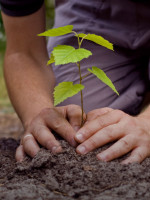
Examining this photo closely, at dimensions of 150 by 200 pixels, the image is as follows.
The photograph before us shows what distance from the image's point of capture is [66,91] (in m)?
1.46

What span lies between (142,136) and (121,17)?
1.27 m

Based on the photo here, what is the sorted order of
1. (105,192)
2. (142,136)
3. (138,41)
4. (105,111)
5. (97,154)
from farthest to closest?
(138,41), (105,111), (142,136), (97,154), (105,192)

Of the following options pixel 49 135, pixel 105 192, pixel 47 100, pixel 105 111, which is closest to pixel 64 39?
pixel 47 100

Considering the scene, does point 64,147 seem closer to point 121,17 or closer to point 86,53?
point 86,53

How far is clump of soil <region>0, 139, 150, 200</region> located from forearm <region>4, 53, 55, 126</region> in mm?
532

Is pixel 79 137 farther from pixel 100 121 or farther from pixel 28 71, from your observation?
pixel 28 71

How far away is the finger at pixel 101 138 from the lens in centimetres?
159

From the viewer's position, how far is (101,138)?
161 cm

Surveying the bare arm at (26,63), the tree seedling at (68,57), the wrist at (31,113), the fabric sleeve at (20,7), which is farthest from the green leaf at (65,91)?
the fabric sleeve at (20,7)

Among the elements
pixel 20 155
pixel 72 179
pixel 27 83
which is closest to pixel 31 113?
pixel 27 83

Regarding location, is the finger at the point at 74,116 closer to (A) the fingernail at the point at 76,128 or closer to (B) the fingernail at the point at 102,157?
(A) the fingernail at the point at 76,128

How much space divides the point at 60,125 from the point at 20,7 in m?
1.05

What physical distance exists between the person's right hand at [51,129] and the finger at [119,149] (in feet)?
0.57

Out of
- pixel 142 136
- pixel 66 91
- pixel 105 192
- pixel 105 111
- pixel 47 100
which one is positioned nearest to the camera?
pixel 105 192
